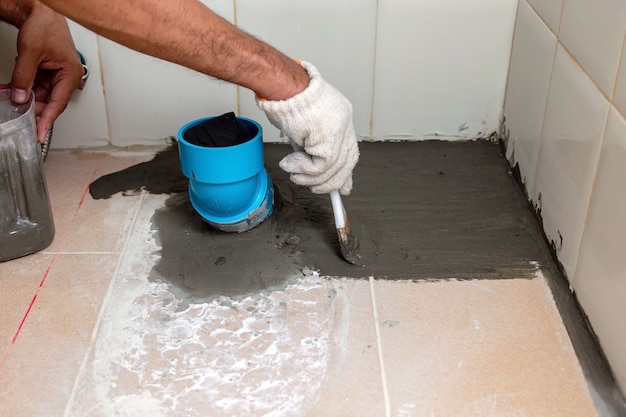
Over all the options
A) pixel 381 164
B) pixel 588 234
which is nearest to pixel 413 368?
pixel 588 234

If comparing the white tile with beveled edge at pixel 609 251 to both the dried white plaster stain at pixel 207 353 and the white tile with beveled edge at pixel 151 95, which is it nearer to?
the dried white plaster stain at pixel 207 353

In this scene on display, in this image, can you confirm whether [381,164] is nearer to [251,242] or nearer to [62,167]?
[251,242]

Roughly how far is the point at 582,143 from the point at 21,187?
89 cm

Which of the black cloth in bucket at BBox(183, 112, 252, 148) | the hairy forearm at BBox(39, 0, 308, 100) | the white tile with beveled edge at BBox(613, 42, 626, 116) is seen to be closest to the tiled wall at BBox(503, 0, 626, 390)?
the white tile with beveled edge at BBox(613, 42, 626, 116)

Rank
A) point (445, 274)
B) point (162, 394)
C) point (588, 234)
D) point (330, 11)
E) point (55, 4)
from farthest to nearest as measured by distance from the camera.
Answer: point (330, 11), point (445, 274), point (588, 234), point (162, 394), point (55, 4)

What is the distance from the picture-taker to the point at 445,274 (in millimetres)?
1161

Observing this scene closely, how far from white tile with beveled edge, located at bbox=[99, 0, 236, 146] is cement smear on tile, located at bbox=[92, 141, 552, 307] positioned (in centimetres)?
9

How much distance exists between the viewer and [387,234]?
4.14 ft

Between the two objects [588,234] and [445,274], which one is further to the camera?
[445,274]

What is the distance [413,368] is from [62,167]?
901mm

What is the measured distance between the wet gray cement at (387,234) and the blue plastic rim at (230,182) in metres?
0.04

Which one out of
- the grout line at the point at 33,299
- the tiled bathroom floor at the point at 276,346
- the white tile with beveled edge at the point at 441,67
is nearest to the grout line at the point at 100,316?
the tiled bathroom floor at the point at 276,346

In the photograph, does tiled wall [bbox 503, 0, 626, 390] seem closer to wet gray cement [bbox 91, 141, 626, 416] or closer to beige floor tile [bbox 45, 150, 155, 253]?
wet gray cement [bbox 91, 141, 626, 416]

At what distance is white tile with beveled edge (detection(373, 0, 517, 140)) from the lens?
4.77 feet
